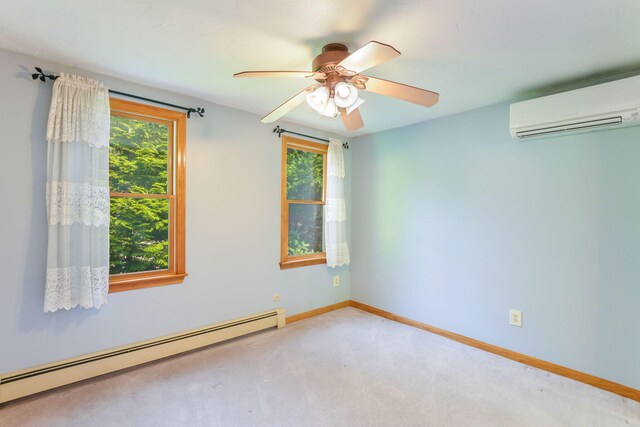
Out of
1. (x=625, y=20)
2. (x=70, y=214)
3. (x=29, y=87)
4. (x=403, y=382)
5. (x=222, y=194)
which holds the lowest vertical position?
(x=403, y=382)

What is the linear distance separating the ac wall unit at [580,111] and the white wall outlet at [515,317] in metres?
1.46

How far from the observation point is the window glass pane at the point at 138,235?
7.66 feet

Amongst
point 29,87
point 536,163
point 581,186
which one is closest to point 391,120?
point 536,163

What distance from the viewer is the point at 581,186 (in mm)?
2240

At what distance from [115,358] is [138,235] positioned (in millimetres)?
928

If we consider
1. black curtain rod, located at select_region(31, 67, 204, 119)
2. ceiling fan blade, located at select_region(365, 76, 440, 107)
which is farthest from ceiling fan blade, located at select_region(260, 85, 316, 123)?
black curtain rod, located at select_region(31, 67, 204, 119)

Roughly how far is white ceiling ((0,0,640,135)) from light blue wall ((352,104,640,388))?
1.85ft

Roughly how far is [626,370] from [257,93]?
11.1ft

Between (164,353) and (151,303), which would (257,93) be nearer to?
(151,303)

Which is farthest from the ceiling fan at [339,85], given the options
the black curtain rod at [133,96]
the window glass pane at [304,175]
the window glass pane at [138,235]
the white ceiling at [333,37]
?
the window glass pane at [304,175]

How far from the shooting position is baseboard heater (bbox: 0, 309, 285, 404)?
75.4 inches

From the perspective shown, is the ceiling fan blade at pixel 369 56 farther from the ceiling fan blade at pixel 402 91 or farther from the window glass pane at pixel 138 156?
the window glass pane at pixel 138 156

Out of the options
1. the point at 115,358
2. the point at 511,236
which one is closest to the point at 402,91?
the point at 511,236

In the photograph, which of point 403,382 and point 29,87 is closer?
point 29,87
